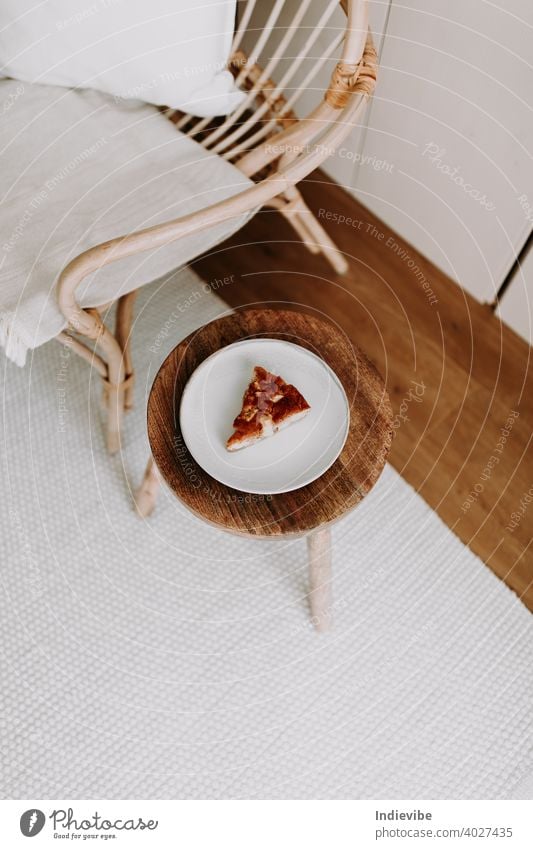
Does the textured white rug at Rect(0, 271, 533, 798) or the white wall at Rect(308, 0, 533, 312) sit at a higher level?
the white wall at Rect(308, 0, 533, 312)

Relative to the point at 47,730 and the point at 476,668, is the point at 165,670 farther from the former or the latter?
the point at 476,668

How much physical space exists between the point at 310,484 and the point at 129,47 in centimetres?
63

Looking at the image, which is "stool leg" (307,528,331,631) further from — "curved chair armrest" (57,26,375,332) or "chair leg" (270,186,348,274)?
"chair leg" (270,186,348,274)

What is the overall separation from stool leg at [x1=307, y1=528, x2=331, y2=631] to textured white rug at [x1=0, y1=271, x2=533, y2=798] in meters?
0.03

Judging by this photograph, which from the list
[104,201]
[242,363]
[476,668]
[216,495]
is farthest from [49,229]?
[476,668]

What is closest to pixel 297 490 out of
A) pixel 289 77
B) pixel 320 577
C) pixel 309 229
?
pixel 320 577

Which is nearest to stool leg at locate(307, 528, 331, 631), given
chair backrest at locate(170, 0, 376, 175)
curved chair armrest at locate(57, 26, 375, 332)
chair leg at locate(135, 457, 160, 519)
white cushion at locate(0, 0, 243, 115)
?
chair leg at locate(135, 457, 160, 519)

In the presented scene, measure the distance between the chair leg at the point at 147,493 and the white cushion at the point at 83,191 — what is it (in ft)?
0.73

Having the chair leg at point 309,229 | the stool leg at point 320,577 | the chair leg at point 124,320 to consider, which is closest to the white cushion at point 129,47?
the chair leg at point 309,229

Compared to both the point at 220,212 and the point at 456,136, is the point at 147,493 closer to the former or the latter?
the point at 220,212

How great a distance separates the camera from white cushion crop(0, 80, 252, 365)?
2.93 feet

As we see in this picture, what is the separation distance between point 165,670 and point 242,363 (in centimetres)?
42

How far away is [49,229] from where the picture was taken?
931 millimetres

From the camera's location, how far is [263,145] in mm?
984
